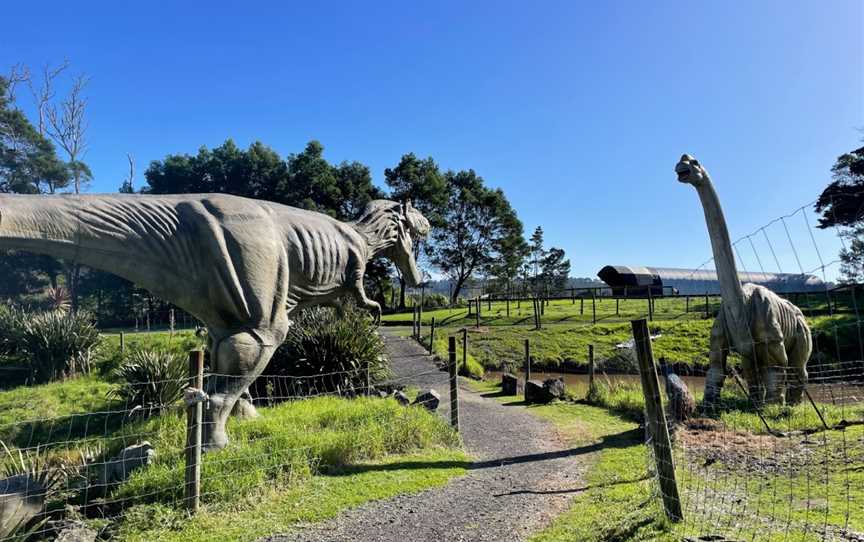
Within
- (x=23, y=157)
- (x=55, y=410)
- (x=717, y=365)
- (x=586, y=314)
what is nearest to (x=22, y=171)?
(x=23, y=157)

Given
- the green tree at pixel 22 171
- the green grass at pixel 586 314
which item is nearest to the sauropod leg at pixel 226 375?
the green grass at pixel 586 314

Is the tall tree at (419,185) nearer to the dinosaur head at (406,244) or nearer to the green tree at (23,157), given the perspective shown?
the green tree at (23,157)

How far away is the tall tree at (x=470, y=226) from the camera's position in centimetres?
3762

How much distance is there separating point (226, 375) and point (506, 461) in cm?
352

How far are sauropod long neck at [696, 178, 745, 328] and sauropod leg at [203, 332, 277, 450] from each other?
262 inches

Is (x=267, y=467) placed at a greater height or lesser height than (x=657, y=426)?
lesser

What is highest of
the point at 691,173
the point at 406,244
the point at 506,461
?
the point at 691,173

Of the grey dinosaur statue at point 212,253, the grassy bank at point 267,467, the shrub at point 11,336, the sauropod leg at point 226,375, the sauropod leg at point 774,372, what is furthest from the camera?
the shrub at point 11,336

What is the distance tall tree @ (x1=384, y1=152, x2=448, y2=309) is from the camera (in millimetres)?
34562

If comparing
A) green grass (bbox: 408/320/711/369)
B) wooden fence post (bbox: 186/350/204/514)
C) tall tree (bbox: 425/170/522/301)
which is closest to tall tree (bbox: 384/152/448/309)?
tall tree (bbox: 425/170/522/301)

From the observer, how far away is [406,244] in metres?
7.38

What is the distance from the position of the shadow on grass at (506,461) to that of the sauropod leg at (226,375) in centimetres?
121

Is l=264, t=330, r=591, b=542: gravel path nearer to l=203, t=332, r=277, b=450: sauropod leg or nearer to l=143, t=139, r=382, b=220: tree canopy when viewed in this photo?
l=203, t=332, r=277, b=450: sauropod leg

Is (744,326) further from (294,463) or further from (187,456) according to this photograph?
(187,456)
